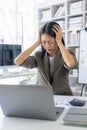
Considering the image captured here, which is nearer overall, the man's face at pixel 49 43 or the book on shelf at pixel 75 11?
the man's face at pixel 49 43

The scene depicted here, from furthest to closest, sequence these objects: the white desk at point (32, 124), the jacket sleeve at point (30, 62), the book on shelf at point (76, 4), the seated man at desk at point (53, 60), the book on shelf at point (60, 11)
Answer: the book on shelf at point (60, 11), the book on shelf at point (76, 4), the jacket sleeve at point (30, 62), the seated man at desk at point (53, 60), the white desk at point (32, 124)

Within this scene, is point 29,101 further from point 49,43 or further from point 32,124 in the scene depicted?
point 49,43

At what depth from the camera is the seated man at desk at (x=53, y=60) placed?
1.72m

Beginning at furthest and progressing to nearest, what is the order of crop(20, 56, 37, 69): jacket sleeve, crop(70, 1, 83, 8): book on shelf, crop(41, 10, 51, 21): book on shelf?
crop(41, 10, 51, 21): book on shelf
crop(70, 1, 83, 8): book on shelf
crop(20, 56, 37, 69): jacket sleeve

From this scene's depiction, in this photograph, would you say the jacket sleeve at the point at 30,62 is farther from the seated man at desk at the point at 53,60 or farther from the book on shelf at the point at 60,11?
the book on shelf at the point at 60,11

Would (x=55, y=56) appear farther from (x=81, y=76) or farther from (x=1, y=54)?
(x=1, y=54)

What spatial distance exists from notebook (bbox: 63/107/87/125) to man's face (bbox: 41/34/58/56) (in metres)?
0.73

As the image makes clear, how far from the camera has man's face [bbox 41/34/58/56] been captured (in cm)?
172

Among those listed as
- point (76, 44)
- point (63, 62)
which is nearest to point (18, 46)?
point (76, 44)

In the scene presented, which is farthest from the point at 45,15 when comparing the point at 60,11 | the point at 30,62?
the point at 30,62

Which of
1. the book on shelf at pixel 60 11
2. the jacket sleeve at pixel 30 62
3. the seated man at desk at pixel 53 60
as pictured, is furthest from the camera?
the book on shelf at pixel 60 11

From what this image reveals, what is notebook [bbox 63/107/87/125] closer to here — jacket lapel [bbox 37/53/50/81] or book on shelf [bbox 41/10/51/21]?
jacket lapel [bbox 37/53/50/81]

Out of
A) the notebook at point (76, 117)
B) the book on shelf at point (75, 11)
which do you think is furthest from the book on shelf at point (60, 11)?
the notebook at point (76, 117)

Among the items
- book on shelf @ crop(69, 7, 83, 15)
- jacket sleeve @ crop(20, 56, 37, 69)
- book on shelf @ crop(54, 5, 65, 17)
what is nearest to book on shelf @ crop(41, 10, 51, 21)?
book on shelf @ crop(54, 5, 65, 17)
